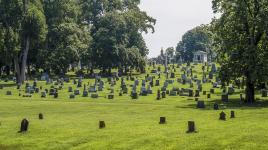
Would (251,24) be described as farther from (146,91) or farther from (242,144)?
(242,144)

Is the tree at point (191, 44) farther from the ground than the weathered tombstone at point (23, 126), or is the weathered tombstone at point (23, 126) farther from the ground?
the tree at point (191, 44)

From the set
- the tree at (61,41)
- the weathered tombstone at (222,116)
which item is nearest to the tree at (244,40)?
the weathered tombstone at (222,116)

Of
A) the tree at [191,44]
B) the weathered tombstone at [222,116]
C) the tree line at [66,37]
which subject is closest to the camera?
the weathered tombstone at [222,116]

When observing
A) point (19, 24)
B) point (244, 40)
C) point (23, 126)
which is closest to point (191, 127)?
point (23, 126)

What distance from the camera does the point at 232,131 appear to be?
26609mm

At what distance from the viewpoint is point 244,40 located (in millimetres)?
45906

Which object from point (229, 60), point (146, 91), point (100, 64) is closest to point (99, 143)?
point (229, 60)

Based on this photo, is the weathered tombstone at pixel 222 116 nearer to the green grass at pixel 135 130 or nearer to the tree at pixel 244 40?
the green grass at pixel 135 130

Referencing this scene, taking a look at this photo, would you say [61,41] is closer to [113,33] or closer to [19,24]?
[113,33]

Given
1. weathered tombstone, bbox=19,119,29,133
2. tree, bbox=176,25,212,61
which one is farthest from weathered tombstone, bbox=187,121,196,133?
tree, bbox=176,25,212,61

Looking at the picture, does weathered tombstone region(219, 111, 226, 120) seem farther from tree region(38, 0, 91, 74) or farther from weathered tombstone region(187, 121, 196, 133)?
tree region(38, 0, 91, 74)

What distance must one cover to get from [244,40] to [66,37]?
169 ft

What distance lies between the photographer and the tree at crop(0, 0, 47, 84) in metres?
75.7

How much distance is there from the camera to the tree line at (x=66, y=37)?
260 feet
